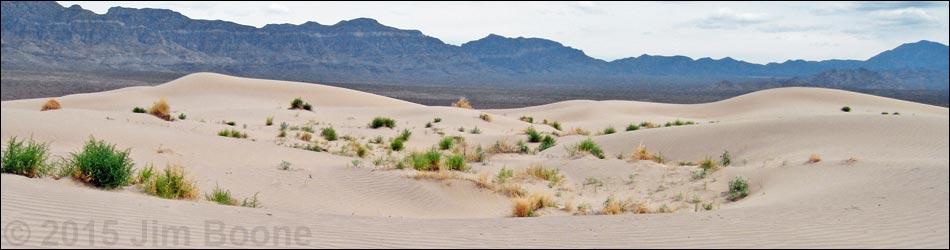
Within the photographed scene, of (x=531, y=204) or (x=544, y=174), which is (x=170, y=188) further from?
(x=544, y=174)

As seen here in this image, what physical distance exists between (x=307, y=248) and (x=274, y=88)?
47531 millimetres

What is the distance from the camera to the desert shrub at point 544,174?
14531 millimetres

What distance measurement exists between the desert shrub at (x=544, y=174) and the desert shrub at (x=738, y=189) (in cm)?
324

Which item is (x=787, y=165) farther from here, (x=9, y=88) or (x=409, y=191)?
(x=9, y=88)

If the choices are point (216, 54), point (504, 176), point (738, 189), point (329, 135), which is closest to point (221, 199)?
point (504, 176)

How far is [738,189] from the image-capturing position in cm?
1285

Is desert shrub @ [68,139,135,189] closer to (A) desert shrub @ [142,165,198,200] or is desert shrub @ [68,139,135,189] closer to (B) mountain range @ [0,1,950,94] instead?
(A) desert shrub @ [142,165,198,200]

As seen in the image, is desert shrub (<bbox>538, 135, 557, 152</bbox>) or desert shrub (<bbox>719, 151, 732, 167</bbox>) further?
desert shrub (<bbox>538, 135, 557, 152</bbox>)

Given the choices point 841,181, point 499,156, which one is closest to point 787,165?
point 841,181

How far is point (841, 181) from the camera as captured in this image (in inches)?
473

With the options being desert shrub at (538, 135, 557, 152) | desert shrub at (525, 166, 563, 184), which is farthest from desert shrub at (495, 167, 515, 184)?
desert shrub at (538, 135, 557, 152)

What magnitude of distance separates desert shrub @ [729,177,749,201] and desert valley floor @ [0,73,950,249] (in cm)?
18

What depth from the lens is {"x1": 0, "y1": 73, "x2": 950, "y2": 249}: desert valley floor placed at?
7.29 metres

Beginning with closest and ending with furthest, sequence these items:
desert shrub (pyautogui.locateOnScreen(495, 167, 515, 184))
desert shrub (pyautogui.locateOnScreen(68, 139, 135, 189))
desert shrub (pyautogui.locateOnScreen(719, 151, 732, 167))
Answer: desert shrub (pyautogui.locateOnScreen(68, 139, 135, 189)), desert shrub (pyautogui.locateOnScreen(495, 167, 515, 184)), desert shrub (pyautogui.locateOnScreen(719, 151, 732, 167))
